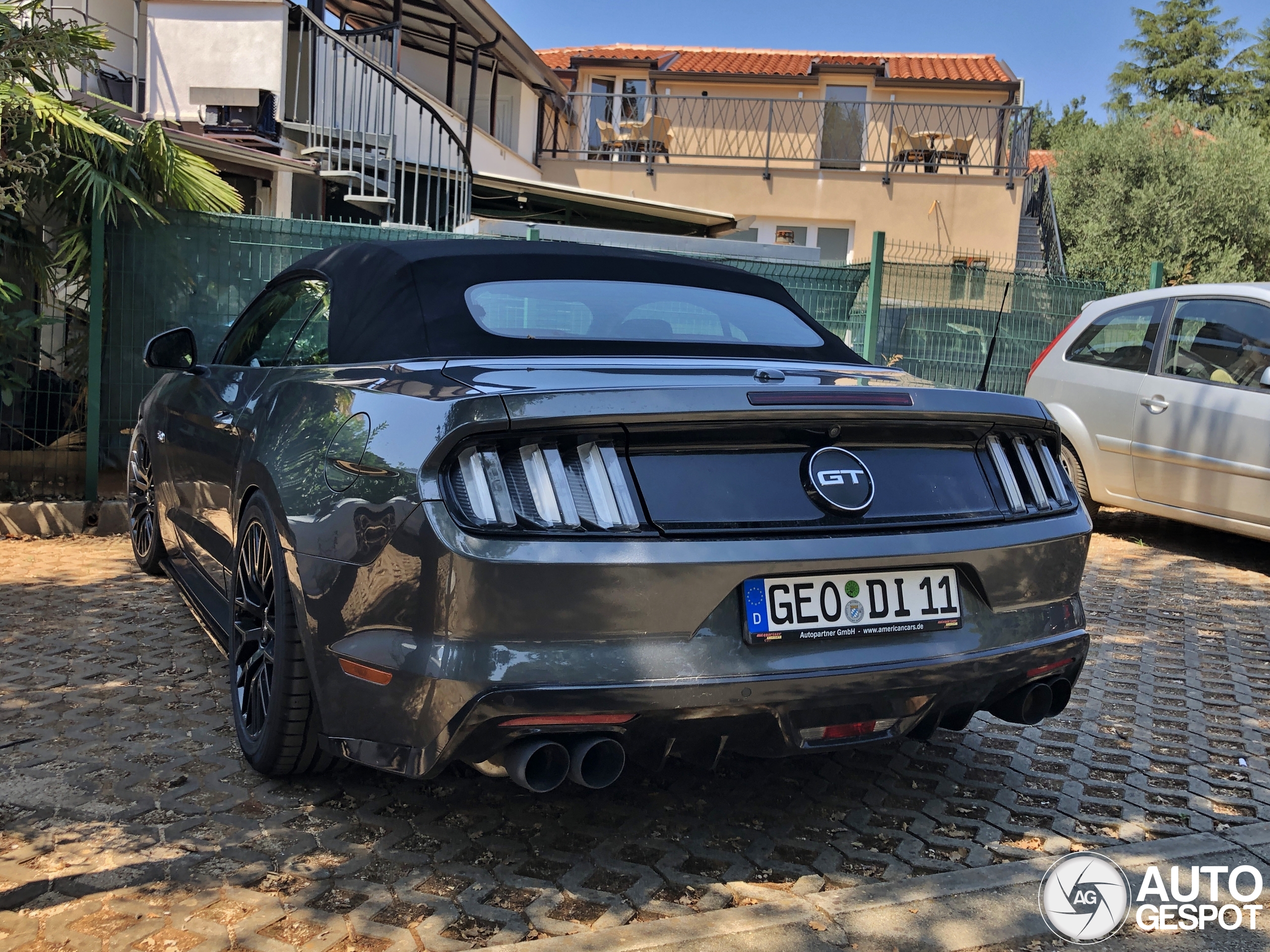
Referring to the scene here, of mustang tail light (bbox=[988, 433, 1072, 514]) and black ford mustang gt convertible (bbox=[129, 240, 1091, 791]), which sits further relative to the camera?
mustang tail light (bbox=[988, 433, 1072, 514])

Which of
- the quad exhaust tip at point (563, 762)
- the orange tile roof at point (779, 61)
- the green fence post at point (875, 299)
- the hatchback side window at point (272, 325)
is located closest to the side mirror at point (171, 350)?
the hatchback side window at point (272, 325)

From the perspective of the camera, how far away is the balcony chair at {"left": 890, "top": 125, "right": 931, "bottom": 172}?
25953 millimetres

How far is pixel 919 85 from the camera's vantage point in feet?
96.0

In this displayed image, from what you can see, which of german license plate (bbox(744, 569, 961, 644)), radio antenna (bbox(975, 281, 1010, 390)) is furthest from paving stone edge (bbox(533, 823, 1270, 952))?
radio antenna (bbox(975, 281, 1010, 390))

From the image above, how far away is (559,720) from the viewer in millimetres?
2434

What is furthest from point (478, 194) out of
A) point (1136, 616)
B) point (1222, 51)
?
point (1222, 51)

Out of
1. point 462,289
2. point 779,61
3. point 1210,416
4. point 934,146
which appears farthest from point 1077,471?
point 779,61

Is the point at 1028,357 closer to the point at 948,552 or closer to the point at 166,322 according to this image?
the point at 166,322

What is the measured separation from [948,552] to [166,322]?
248 inches

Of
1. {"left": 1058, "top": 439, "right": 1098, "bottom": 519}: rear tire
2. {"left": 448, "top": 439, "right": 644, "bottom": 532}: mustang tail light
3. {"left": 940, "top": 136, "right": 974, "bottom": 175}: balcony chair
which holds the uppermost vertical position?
{"left": 940, "top": 136, "right": 974, "bottom": 175}: balcony chair

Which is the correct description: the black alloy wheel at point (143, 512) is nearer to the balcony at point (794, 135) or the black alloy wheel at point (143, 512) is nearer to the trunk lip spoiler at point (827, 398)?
the trunk lip spoiler at point (827, 398)

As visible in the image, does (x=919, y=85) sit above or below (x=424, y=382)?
above

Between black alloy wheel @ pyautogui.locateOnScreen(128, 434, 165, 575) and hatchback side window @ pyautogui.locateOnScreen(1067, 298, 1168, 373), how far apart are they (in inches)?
238

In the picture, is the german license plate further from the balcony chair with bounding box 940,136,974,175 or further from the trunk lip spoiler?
the balcony chair with bounding box 940,136,974,175
